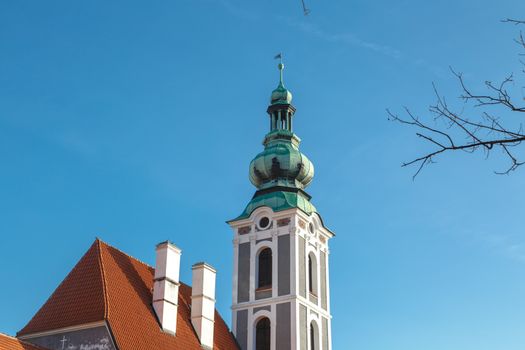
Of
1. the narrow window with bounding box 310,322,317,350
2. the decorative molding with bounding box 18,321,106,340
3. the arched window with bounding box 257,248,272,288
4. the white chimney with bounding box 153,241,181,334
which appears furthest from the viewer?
the arched window with bounding box 257,248,272,288

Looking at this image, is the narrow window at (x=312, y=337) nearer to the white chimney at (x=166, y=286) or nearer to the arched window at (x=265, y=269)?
the arched window at (x=265, y=269)

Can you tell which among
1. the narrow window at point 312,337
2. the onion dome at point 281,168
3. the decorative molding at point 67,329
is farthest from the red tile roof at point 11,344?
the onion dome at point 281,168

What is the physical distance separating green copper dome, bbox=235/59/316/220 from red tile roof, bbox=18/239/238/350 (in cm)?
664

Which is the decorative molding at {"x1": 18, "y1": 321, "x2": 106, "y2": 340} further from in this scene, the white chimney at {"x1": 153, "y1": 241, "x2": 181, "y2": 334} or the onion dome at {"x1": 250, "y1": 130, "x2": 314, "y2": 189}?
the onion dome at {"x1": 250, "y1": 130, "x2": 314, "y2": 189}

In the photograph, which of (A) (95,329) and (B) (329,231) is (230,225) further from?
(A) (95,329)

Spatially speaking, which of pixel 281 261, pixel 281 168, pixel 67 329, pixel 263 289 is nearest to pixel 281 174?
pixel 281 168

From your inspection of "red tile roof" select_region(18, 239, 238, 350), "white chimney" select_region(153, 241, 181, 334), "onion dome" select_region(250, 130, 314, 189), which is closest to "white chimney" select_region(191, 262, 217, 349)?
"red tile roof" select_region(18, 239, 238, 350)

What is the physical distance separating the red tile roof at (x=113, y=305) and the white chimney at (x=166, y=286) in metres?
0.23

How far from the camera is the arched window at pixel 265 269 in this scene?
26.1m

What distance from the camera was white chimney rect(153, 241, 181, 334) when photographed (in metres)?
20.3

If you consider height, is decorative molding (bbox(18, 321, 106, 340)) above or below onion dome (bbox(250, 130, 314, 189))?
below

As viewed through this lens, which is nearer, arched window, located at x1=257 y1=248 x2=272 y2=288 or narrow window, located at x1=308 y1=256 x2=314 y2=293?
arched window, located at x1=257 y1=248 x2=272 y2=288

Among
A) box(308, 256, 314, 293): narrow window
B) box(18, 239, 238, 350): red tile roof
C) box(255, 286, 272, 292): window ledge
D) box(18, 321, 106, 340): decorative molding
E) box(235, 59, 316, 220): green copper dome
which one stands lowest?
box(18, 321, 106, 340): decorative molding

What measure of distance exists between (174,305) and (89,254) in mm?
2743
